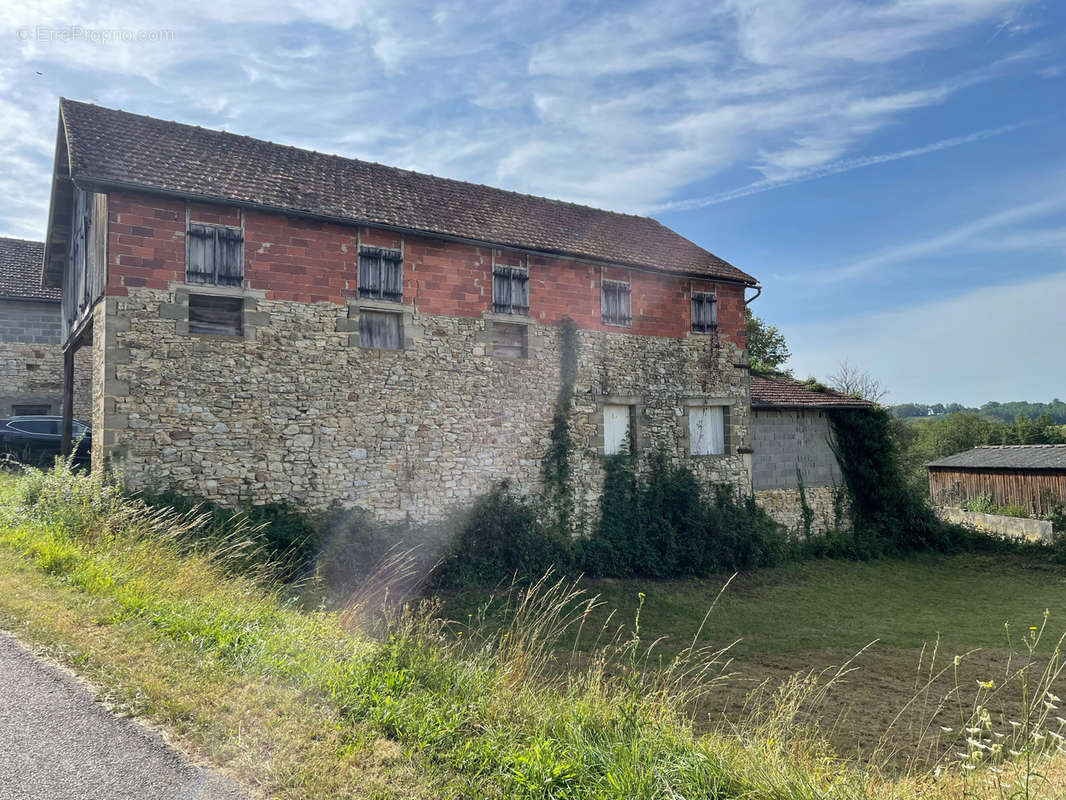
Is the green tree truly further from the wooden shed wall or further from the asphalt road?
the asphalt road

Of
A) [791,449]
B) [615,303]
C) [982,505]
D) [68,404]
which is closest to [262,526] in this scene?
[68,404]

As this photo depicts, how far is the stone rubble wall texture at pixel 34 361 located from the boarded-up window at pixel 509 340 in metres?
13.6

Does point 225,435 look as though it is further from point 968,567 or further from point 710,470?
point 968,567

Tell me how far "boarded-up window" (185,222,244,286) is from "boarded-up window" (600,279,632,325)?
Result: 804 cm

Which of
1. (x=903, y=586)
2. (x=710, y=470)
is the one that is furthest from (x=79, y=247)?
(x=903, y=586)

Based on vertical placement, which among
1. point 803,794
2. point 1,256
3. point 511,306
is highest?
point 1,256

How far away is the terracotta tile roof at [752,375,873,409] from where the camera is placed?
700 inches

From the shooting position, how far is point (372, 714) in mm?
4160

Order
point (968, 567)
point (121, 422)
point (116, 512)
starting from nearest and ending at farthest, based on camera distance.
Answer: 1. point (116, 512)
2. point (121, 422)
3. point (968, 567)

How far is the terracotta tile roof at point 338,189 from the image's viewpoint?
11164 millimetres

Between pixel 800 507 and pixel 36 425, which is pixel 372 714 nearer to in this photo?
pixel 800 507

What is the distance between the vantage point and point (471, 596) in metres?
12.1

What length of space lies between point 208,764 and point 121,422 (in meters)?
8.51

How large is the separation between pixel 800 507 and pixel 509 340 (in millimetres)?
9873
